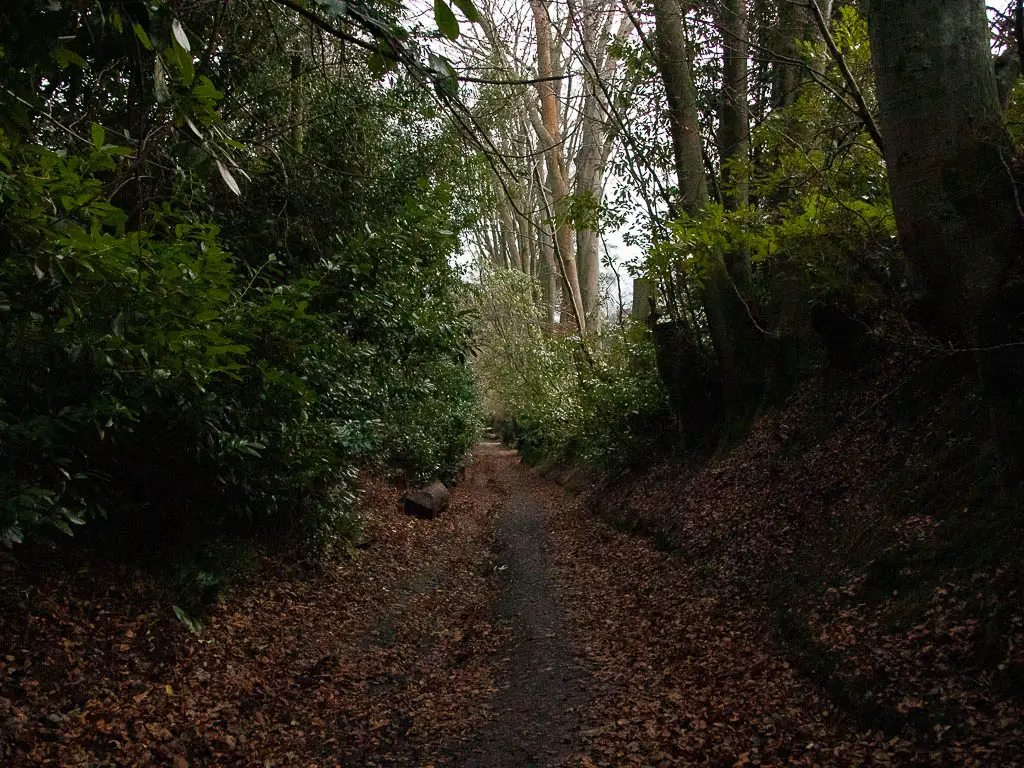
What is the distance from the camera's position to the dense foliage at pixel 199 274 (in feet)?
11.1

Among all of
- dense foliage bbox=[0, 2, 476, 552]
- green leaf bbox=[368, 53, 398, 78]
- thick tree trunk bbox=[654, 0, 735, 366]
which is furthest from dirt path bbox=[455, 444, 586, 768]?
thick tree trunk bbox=[654, 0, 735, 366]

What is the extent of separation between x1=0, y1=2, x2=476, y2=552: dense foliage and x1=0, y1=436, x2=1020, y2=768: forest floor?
84cm

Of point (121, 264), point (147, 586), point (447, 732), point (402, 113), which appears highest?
point (402, 113)

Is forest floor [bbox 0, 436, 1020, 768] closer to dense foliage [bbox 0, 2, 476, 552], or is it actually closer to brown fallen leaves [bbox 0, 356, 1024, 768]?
brown fallen leaves [bbox 0, 356, 1024, 768]

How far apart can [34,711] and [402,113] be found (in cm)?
879

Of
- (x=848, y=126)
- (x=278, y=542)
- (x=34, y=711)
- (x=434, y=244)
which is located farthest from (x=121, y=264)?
(x=848, y=126)

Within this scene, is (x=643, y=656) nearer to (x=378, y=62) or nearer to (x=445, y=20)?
(x=378, y=62)

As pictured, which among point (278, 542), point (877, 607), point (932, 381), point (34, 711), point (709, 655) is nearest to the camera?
point (34, 711)

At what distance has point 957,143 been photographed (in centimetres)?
412

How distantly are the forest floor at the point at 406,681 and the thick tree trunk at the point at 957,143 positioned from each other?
2.57 meters

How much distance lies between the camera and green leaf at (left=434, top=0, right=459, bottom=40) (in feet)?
6.44

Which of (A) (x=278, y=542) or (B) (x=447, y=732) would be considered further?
(A) (x=278, y=542)

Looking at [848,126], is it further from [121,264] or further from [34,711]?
[34,711]

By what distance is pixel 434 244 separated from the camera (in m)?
9.65
